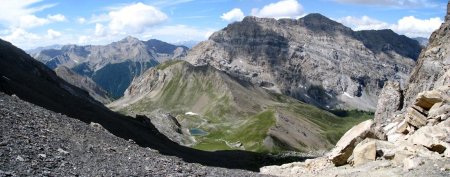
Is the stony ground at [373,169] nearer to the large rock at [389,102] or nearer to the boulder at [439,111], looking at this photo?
the boulder at [439,111]

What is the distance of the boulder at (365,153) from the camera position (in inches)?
1976

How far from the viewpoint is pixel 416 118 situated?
5494 centimetres

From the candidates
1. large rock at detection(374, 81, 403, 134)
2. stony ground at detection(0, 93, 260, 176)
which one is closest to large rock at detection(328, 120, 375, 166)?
stony ground at detection(0, 93, 260, 176)

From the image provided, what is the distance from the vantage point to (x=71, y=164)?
115ft

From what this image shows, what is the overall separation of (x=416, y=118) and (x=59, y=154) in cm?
3619

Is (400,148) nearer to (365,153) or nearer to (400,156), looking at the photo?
(400,156)

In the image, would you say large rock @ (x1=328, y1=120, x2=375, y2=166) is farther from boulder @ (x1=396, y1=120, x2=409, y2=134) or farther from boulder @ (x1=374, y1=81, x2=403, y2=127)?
boulder @ (x1=374, y1=81, x2=403, y2=127)

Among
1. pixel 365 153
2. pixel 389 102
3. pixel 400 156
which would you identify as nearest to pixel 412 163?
pixel 400 156

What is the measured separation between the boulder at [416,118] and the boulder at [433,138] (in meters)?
3.37

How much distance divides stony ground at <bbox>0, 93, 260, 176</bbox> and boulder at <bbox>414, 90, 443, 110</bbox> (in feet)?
80.7

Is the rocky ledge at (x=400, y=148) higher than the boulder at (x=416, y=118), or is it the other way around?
the boulder at (x=416, y=118)

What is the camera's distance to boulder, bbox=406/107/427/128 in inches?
2137

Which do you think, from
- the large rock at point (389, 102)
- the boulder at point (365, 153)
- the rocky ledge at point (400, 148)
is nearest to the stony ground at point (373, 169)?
the rocky ledge at point (400, 148)

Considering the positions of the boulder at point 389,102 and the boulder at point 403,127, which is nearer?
the boulder at point 403,127
